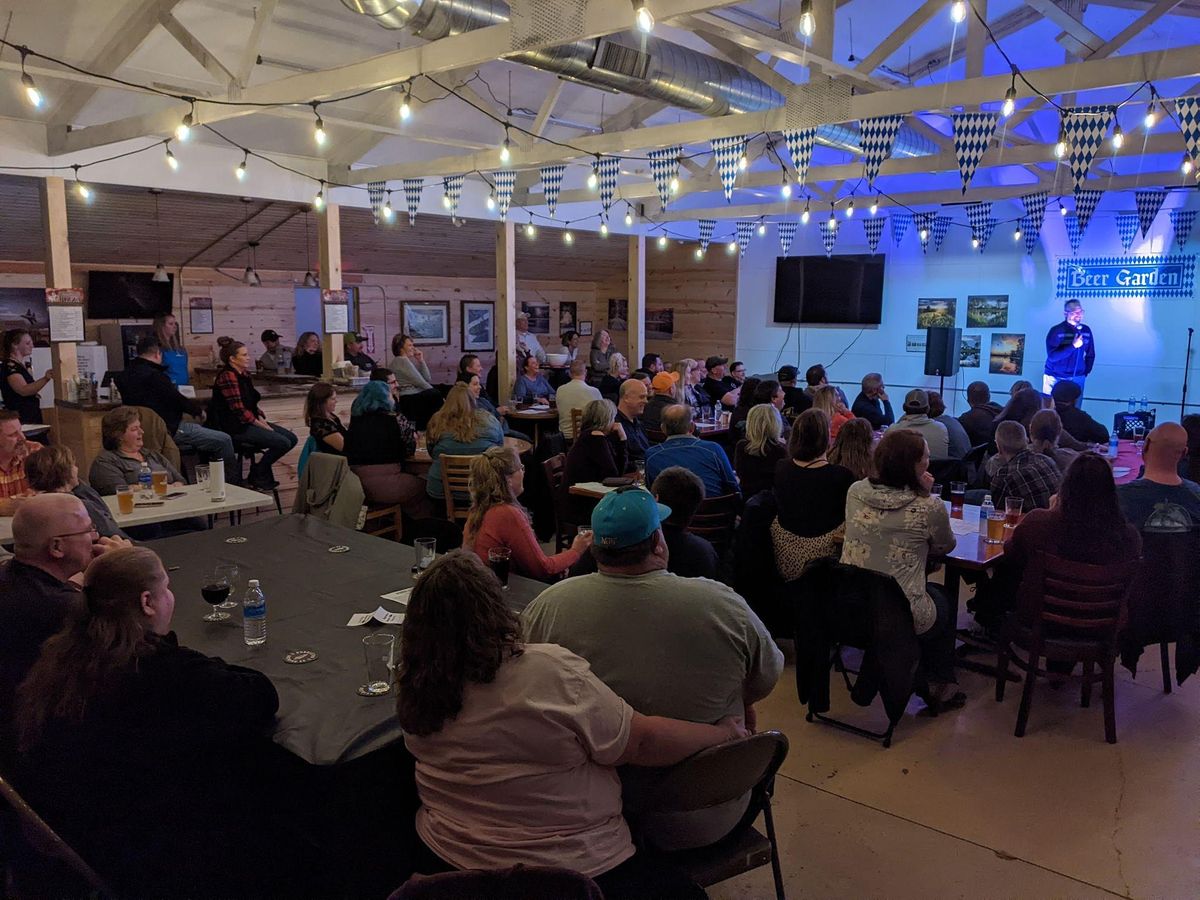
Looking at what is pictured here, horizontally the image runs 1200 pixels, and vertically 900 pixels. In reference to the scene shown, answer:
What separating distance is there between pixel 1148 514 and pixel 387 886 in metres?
3.66

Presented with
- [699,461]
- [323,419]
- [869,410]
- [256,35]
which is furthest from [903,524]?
[869,410]

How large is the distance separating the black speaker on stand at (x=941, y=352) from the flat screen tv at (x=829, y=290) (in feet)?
4.88

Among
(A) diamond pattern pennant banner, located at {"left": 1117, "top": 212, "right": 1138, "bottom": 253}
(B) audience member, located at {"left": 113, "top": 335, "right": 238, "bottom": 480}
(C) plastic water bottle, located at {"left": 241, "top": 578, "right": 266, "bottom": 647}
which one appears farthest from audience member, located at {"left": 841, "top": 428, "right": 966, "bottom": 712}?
(A) diamond pattern pennant banner, located at {"left": 1117, "top": 212, "right": 1138, "bottom": 253}

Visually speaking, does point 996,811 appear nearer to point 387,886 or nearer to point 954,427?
point 387,886

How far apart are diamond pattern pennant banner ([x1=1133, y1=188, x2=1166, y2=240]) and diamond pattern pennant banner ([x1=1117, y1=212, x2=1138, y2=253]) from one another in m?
0.94

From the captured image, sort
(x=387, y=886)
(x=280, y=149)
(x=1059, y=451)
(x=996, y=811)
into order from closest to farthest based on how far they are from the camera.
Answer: (x=387, y=886) → (x=996, y=811) → (x=1059, y=451) → (x=280, y=149)

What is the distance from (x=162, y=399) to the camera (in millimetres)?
6988

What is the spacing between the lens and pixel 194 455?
750 cm

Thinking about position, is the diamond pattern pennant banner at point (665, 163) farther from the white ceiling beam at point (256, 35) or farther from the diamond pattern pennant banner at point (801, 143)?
the white ceiling beam at point (256, 35)

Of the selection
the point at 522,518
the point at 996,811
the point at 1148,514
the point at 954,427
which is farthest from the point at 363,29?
the point at 996,811

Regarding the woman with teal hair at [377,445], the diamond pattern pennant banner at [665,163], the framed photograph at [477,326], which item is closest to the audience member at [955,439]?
the diamond pattern pennant banner at [665,163]

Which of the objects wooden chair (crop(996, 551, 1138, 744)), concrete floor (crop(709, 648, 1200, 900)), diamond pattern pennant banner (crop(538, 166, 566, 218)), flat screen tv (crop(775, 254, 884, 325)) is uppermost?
diamond pattern pennant banner (crop(538, 166, 566, 218))

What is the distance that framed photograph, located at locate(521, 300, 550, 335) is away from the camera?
48.0ft

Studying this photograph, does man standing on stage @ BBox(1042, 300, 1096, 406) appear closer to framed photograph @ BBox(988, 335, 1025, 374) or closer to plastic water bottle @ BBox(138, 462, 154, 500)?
framed photograph @ BBox(988, 335, 1025, 374)
